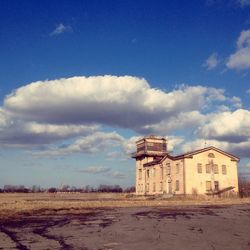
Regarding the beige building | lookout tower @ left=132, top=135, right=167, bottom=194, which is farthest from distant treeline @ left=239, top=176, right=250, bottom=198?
lookout tower @ left=132, top=135, right=167, bottom=194

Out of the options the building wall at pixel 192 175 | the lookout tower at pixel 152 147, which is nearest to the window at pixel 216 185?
the building wall at pixel 192 175

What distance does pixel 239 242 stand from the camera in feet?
31.8

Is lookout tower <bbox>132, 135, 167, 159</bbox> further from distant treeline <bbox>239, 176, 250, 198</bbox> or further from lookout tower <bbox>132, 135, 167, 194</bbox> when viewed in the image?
distant treeline <bbox>239, 176, 250, 198</bbox>

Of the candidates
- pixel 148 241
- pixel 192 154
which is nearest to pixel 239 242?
pixel 148 241

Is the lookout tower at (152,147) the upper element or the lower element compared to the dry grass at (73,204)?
upper

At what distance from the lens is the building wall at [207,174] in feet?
165

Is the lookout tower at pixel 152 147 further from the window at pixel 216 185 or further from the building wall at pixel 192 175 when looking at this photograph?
the window at pixel 216 185

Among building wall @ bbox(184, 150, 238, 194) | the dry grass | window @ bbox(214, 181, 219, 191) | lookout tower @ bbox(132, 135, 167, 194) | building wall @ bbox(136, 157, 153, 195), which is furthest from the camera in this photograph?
building wall @ bbox(136, 157, 153, 195)

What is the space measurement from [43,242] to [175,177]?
4436 cm

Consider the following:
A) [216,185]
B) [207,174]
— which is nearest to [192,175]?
[207,174]

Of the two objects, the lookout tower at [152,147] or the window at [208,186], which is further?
the lookout tower at [152,147]

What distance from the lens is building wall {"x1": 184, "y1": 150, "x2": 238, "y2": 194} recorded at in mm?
50188

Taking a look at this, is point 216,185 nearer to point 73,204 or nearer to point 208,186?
point 208,186

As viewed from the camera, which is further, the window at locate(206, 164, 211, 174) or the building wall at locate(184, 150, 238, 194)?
the window at locate(206, 164, 211, 174)
